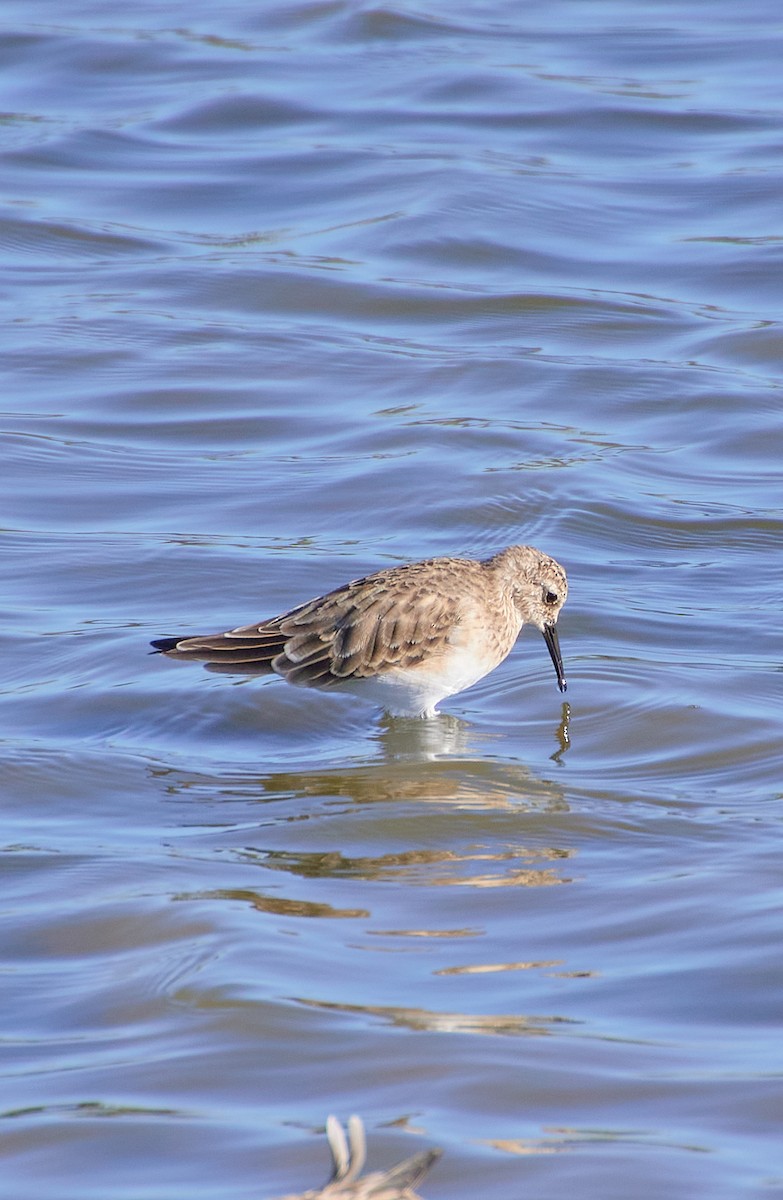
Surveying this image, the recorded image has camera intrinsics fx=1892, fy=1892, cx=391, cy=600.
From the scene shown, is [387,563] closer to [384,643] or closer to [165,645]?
[384,643]

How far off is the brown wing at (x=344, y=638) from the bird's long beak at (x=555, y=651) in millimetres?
485

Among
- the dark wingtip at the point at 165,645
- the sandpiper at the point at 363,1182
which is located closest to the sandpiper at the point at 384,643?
the dark wingtip at the point at 165,645

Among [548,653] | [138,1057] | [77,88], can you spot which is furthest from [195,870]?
[77,88]

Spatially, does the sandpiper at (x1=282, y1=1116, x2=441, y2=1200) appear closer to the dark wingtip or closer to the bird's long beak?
the dark wingtip

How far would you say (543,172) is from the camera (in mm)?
16188

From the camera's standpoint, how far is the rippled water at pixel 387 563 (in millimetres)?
4820

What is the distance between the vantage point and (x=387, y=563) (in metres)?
9.63

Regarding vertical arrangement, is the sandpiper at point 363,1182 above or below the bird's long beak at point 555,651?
above

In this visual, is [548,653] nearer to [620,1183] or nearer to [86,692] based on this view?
A: [86,692]

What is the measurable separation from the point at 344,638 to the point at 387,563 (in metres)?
1.71

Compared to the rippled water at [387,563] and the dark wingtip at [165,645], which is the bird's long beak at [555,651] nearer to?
the rippled water at [387,563]

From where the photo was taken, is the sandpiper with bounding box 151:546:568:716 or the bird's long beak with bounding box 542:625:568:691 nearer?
the sandpiper with bounding box 151:546:568:716

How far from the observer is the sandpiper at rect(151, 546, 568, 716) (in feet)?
26.1

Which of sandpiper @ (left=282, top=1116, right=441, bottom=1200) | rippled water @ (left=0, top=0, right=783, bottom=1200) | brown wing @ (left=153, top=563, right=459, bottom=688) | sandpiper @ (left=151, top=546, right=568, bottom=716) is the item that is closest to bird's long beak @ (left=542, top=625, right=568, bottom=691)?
sandpiper @ (left=151, top=546, right=568, bottom=716)
